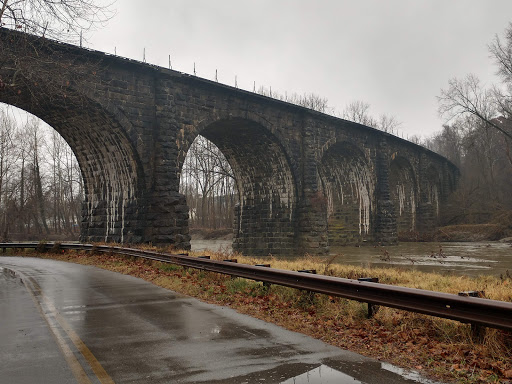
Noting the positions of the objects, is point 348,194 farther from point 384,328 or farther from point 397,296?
point 397,296

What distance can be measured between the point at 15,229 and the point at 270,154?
36824 millimetres

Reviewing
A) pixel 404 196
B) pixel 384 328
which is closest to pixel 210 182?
pixel 404 196

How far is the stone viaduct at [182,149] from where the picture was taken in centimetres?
1747

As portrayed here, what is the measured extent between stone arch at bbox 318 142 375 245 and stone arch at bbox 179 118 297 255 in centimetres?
732

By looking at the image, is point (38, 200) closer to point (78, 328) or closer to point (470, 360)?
point (78, 328)

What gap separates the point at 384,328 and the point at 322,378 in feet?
Answer: 7.25

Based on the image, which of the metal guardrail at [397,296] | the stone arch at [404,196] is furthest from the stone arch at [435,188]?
the metal guardrail at [397,296]

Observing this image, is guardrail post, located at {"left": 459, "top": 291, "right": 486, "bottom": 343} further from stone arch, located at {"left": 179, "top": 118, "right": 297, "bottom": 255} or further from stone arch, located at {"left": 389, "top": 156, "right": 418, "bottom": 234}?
stone arch, located at {"left": 389, "top": 156, "right": 418, "bottom": 234}

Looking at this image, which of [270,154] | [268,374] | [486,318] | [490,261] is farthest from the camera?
[270,154]

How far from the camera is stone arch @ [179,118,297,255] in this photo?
26.9m

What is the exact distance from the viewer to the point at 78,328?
6.47 metres

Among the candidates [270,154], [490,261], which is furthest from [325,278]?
[270,154]

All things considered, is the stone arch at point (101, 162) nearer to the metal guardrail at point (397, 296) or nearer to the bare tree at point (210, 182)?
the metal guardrail at point (397, 296)

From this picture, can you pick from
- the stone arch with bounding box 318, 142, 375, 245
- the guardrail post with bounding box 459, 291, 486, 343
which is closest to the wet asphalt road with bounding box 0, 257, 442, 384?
the guardrail post with bounding box 459, 291, 486, 343
